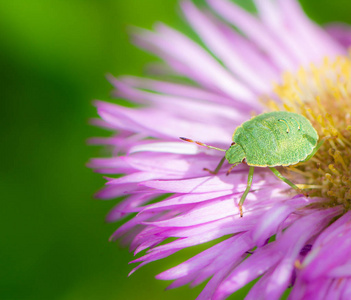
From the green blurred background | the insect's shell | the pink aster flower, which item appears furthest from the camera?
the green blurred background

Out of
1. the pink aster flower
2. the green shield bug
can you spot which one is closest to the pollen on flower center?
the pink aster flower

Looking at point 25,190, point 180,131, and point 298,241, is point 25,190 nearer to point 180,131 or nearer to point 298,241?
point 180,131

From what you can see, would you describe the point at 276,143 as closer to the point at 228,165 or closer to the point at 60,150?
the point at 228,165

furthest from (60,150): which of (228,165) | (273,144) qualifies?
(273,144)

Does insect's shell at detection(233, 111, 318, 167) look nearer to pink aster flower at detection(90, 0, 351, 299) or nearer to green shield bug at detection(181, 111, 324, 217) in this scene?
green shield bug at detection(181, 111, 324, 217)

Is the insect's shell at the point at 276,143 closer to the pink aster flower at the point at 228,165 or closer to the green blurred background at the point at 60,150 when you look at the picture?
the pink aster flower at the point at 228,165

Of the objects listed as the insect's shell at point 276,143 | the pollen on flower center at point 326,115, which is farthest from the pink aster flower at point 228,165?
A: the insect's shell at point 276,143
